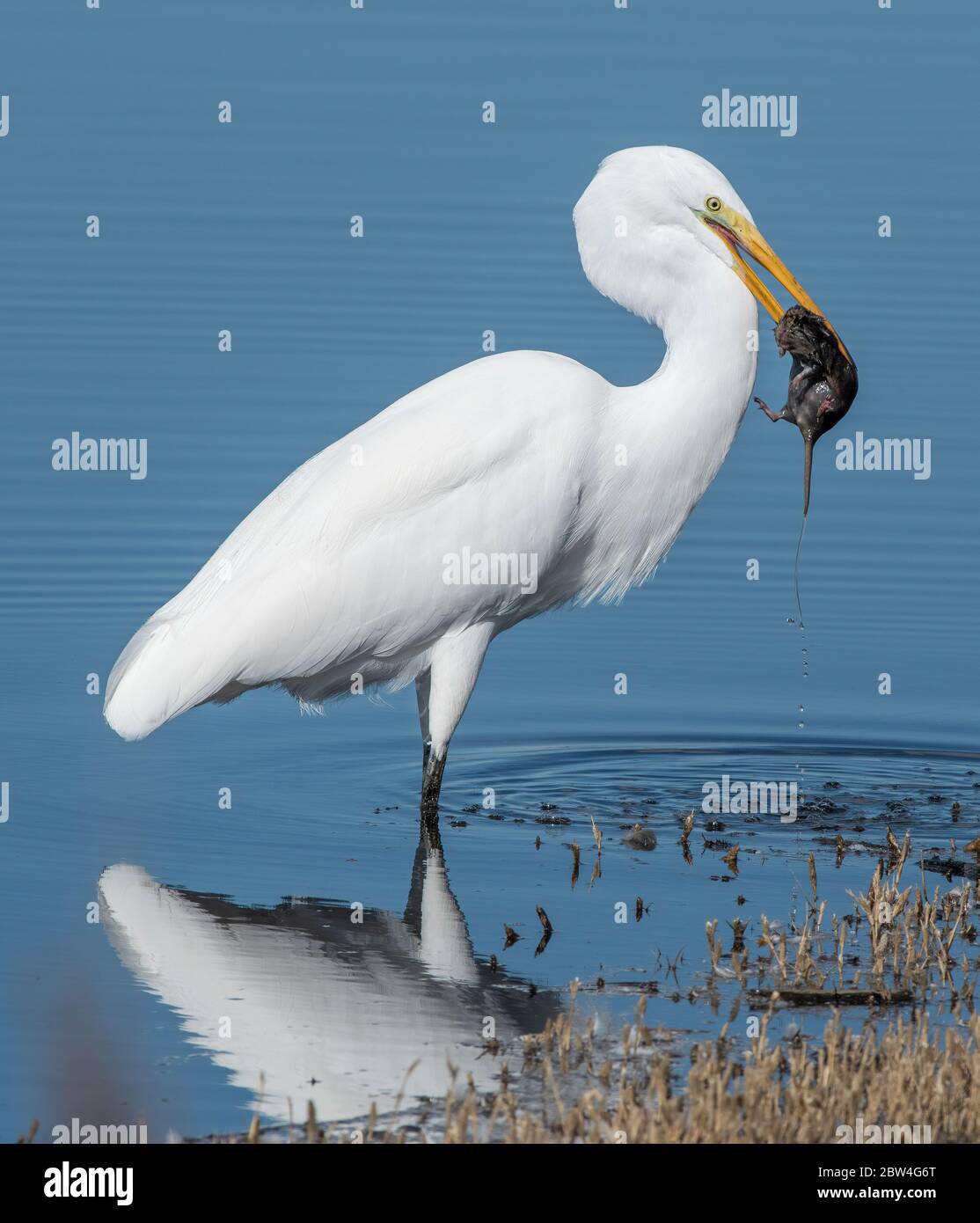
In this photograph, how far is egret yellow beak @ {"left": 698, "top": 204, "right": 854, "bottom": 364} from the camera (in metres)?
7.68

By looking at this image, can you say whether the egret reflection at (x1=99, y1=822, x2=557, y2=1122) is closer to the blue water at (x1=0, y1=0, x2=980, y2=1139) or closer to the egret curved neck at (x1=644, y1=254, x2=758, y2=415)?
the blue water at (x1=0, y1=0, x2=980, y2=1139)

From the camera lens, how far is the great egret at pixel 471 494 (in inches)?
301

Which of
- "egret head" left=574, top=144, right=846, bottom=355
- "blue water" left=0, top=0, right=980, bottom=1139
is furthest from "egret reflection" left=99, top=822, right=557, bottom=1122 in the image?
"egret head" left=574, top=144, right=846, bottom=355

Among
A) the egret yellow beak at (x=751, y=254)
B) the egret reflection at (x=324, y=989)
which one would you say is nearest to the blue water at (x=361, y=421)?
the egret reflection at (x=324, y=989)

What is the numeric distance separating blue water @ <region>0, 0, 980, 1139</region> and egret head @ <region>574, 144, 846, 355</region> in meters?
2.07

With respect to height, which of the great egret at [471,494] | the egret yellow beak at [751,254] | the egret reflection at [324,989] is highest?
the egret yellow beak at [751,254]

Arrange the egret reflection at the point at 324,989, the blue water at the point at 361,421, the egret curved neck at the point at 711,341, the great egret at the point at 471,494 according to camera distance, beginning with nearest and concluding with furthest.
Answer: the egret reflection at the point at 324,989 < the blue water at the point at 361,421 < the great egret at the point at 471,494 < the egret curved neck at the point at 711,341

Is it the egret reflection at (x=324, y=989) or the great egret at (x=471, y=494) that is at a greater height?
the great egret at (x=471, y=494)

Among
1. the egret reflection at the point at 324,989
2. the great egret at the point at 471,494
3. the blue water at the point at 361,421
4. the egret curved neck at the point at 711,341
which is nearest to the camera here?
the egret reflection at the point at 324,989

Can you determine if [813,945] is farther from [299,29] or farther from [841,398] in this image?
[299,29]

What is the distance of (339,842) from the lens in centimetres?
777

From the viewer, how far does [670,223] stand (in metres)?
7.80

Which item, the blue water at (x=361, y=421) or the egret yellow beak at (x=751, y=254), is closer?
the blue water at (x=361, y=421)

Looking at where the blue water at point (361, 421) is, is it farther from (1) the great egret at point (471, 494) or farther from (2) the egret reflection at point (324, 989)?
(1) the great egret at point (471, 494)
